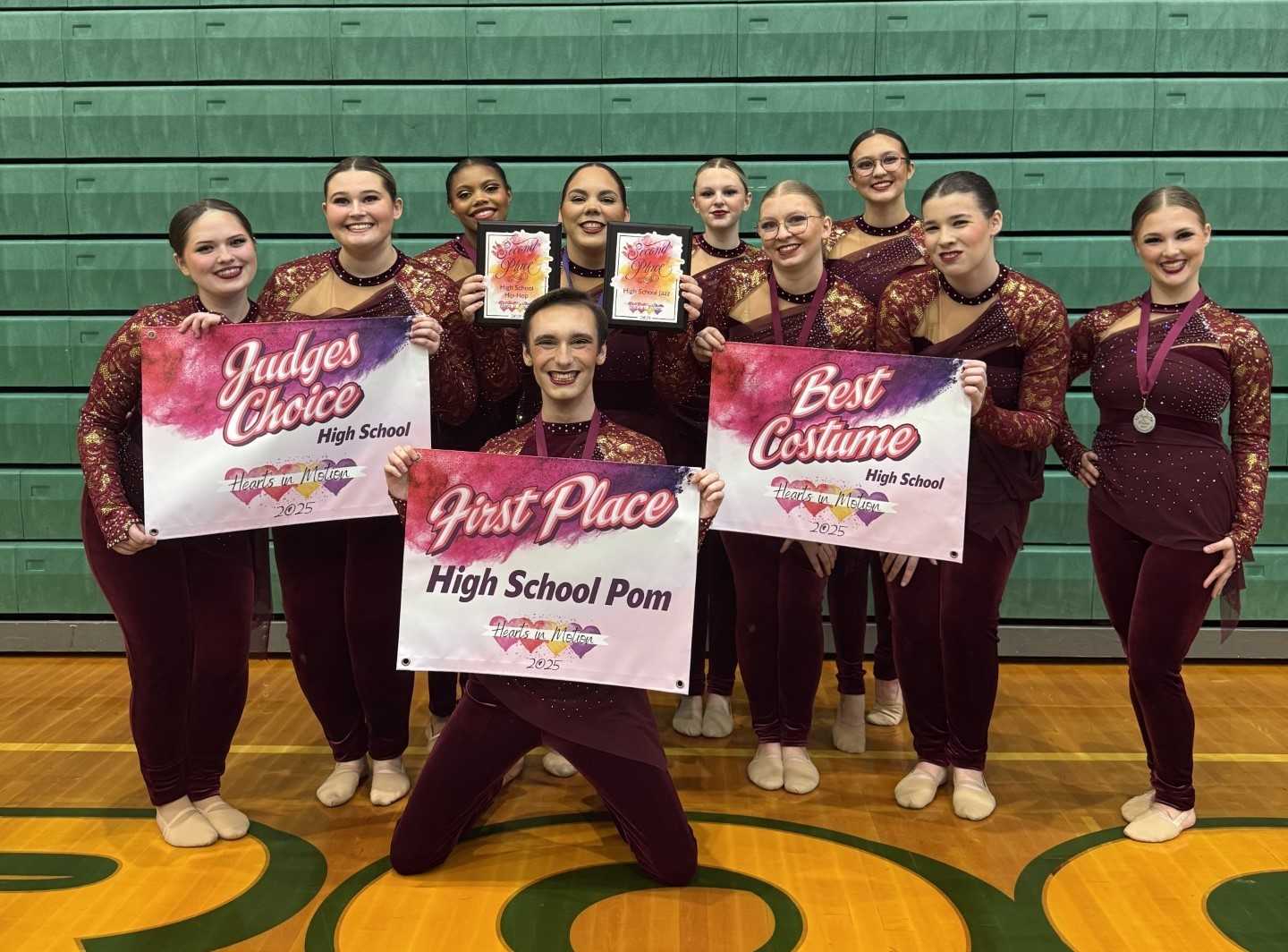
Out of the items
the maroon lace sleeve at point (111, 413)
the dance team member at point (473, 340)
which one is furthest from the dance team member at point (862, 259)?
the maroon lace sleeve at point (111, 413)

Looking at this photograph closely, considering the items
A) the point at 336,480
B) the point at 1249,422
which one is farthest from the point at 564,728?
the point at 1249,422

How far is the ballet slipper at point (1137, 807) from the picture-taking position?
2.85 metres

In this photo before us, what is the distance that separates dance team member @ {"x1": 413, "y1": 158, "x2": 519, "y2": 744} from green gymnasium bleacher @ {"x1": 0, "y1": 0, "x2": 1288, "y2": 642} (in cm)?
125

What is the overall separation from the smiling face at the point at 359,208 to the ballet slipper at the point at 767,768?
170 cm

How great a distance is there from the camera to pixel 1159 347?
268 cm

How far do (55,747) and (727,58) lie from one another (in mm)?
3416

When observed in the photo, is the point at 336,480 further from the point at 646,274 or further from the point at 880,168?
the point at 880,168

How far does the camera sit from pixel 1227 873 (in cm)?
255

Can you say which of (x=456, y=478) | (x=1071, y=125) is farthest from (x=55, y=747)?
(x=1071, y=125)

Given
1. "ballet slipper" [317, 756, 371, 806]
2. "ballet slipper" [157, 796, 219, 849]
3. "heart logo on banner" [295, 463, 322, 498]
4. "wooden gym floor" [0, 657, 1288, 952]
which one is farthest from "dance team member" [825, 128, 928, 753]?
"ballet slipper" [157, 796, 219, 849]

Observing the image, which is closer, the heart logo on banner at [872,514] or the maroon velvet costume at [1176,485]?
the maroon velvet costume at [1176,485]

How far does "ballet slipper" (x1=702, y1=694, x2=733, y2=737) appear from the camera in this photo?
138 inches

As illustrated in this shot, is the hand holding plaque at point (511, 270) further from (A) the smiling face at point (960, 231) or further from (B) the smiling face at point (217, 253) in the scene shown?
(A) the smiling face at point (960, 231)

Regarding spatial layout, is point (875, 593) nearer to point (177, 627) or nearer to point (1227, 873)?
point (1227, 873)
